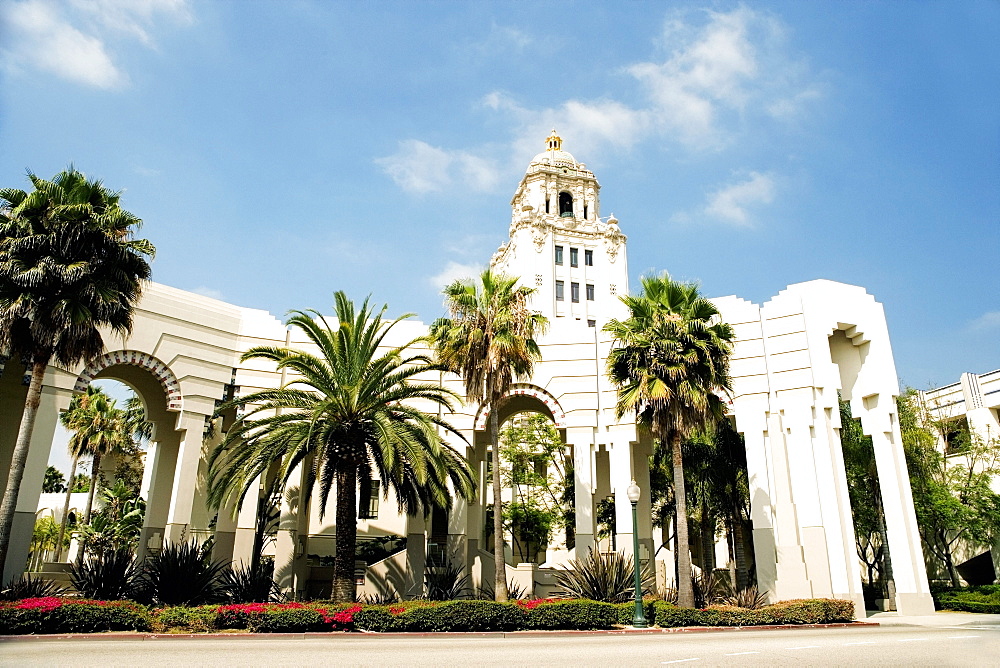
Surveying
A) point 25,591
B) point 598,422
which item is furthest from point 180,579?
point 598,422

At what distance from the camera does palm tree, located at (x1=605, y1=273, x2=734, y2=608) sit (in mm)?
23141

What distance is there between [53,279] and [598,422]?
1930 cm

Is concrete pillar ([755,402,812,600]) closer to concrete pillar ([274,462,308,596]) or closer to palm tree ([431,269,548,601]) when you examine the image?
→ palm tree ([431,269,548,601])

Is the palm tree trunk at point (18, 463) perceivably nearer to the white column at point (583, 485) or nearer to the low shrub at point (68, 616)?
the low shrub at point (68, 616)

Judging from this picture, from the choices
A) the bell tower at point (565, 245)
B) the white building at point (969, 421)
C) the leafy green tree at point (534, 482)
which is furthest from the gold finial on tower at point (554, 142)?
the white building at point (969, 421)

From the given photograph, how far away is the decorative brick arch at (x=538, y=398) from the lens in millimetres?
29519

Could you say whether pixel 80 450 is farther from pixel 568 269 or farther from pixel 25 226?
pixel 568 269

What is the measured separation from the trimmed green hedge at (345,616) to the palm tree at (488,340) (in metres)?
4.08

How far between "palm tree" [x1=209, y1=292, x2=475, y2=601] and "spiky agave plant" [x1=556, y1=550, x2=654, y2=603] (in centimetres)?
456

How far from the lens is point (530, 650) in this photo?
48.9 ft

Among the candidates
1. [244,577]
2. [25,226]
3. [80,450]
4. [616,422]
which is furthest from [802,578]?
[80,450]

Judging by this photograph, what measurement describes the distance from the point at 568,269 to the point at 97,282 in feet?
153

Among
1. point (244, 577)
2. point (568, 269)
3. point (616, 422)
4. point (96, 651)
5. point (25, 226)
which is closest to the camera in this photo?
point (96, 651)

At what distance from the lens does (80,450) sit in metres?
41.9
